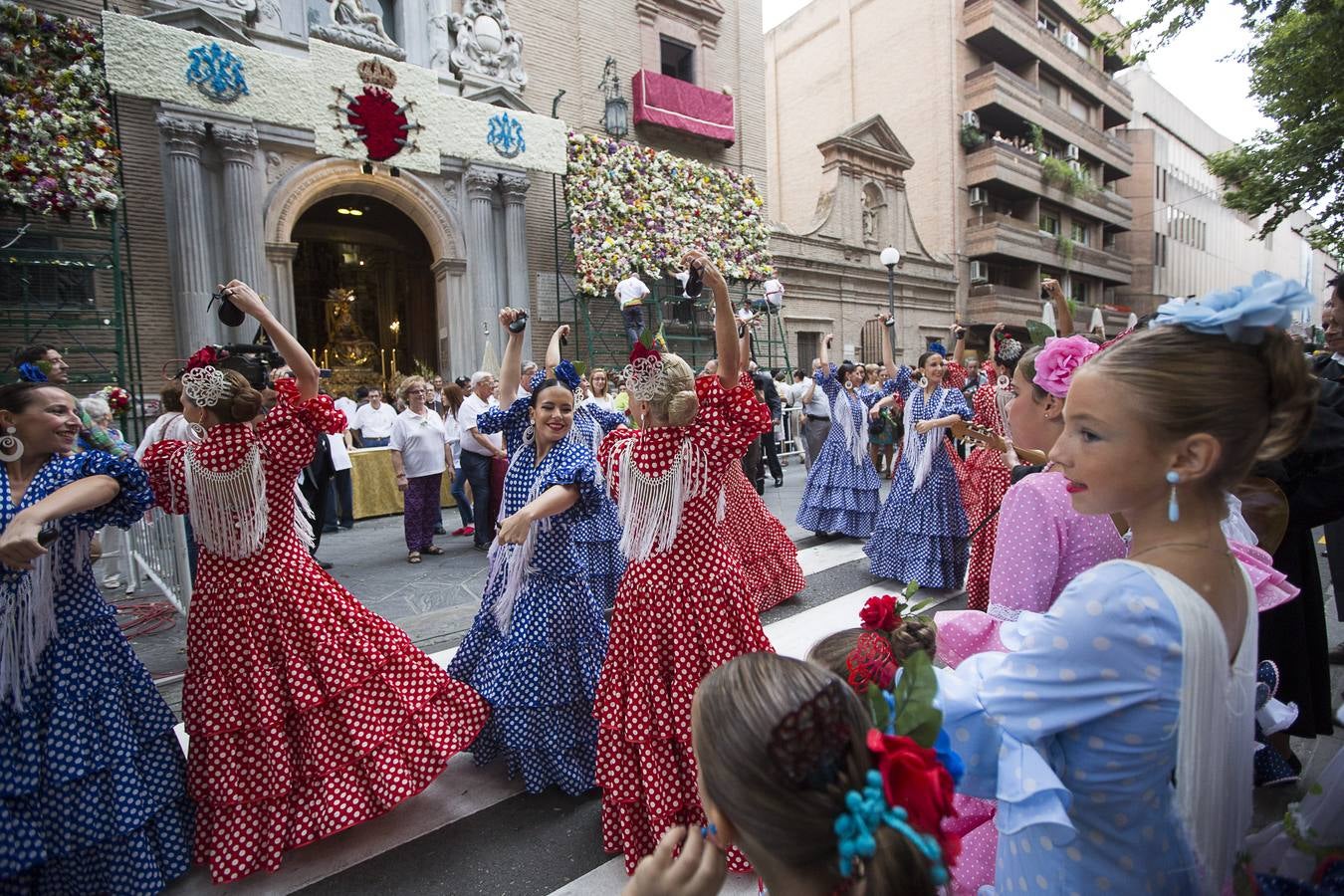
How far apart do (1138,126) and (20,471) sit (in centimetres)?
4552

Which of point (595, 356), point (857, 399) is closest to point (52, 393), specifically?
point (857, 399)

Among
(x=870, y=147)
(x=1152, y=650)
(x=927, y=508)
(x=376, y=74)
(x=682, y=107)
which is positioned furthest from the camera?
(x=870, y=147)

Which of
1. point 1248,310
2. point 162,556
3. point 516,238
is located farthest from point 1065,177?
point 1248,310

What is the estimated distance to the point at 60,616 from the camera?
7.77ft

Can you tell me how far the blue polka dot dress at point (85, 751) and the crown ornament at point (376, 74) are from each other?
5.85 m

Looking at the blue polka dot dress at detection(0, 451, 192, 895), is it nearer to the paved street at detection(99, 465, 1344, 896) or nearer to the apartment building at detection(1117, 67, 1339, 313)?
the paved street at detection(99, 465, 1344, 896)

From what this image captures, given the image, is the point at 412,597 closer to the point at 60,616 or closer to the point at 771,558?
the point at 771,558

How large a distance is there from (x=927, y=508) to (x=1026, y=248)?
2599 centimetres

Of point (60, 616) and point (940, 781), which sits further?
point (60, 616)

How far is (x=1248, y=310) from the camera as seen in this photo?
3.63ft

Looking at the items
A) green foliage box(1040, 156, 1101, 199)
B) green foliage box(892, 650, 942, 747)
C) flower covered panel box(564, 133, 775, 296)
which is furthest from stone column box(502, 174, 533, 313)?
green foliage box(1040, 156, 1101, 199)

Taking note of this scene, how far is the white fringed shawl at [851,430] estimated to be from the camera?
742 cm

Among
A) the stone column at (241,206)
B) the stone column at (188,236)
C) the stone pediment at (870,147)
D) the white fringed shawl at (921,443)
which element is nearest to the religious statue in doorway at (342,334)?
the stone column at (241,206)

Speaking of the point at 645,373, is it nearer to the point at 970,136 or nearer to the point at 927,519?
the point at 927,519
